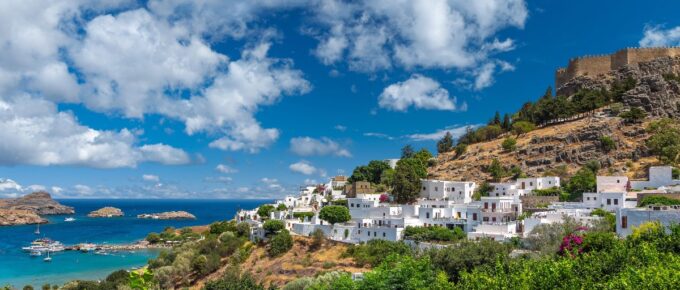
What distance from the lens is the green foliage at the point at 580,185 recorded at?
47188mm

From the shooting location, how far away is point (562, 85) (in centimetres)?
7900

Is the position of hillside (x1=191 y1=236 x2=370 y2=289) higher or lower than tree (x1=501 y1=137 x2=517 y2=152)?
lower

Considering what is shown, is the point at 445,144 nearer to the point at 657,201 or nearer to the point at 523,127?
the point at 523,127

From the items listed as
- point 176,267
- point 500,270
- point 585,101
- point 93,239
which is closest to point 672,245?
point 500,270

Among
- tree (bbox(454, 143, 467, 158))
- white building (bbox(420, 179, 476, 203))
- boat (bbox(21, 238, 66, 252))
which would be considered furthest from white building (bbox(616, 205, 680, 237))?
boat (bbox(21, 238, 66, 252))

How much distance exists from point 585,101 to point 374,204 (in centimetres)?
3302

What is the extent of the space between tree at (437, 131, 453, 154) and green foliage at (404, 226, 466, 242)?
3586 centimetres

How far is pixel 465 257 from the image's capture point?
3044 centimetres

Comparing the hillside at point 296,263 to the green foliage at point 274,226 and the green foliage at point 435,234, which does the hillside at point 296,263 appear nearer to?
the green foliage at point 274,226

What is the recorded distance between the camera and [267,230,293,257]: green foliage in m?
47.7

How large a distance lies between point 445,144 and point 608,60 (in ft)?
79.7

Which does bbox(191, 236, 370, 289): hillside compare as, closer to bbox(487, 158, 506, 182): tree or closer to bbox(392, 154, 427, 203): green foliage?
bbox(392, 154, 427, 203): green foliage

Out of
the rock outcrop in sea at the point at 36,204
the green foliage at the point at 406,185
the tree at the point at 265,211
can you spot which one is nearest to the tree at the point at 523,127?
the green foliage at the point at 406,185

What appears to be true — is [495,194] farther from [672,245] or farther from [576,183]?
[672,245]
